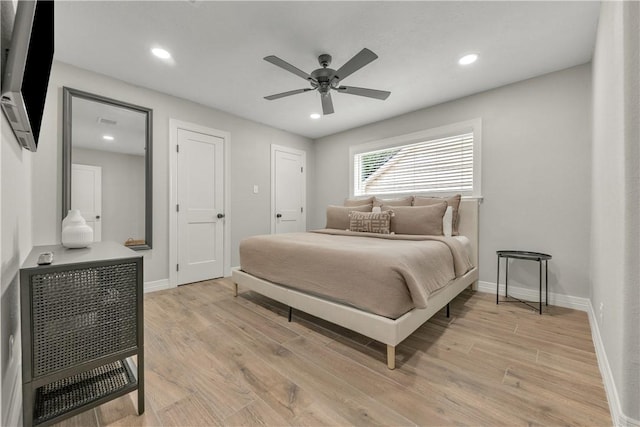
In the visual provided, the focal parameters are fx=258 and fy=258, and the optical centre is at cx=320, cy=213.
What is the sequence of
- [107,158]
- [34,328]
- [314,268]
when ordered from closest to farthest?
[34,328], [314,268], [107,158]

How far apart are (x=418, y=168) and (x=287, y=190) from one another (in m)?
2.30

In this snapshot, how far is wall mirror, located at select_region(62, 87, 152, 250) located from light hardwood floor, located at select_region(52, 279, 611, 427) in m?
1.25

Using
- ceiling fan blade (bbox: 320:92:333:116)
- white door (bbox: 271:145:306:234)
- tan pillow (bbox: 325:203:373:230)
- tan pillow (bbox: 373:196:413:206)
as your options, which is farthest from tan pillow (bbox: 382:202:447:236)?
white door (bbox: 271:145:306:234)

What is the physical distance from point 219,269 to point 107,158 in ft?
6.36

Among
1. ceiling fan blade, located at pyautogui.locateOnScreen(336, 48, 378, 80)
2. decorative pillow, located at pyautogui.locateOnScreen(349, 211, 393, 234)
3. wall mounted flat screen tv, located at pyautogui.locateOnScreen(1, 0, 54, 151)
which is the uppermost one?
ceiling fan blade, located at pyautogui.locateOnScreen(336, 48, 378, 80)

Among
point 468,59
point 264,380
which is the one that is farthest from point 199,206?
point 468,59

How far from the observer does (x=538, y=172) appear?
2812 mm

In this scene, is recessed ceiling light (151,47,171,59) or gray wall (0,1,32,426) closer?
gray wall (0,1,32,426)

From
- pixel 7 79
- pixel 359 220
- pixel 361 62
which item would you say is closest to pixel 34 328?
pixel 7 79

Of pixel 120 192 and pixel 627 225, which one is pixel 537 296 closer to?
pixel 627 225

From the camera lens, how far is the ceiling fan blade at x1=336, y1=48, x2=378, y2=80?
195 centimetres

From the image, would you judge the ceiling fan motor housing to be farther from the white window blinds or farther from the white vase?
the white vase

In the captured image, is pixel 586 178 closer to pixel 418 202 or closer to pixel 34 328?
pixel 418 202

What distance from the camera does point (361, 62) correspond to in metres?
2.07
